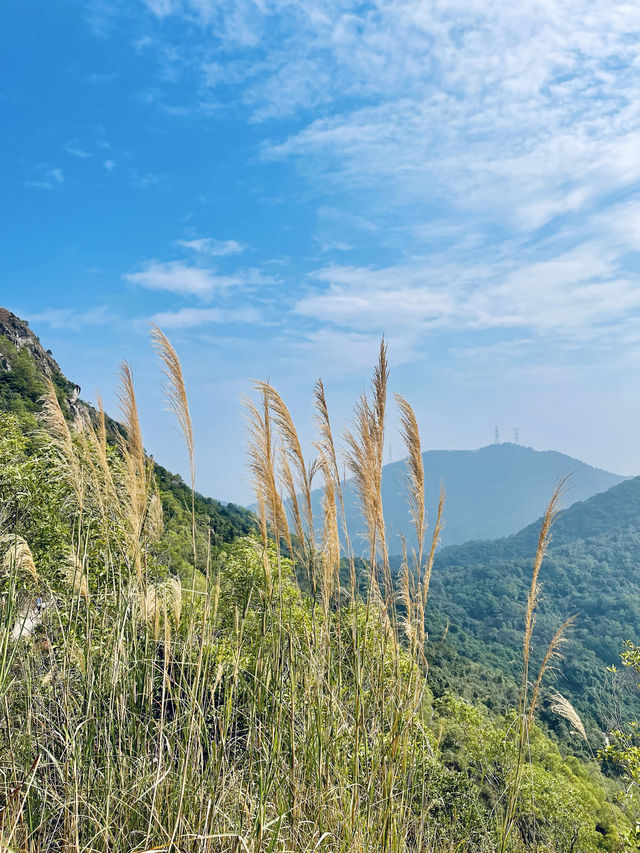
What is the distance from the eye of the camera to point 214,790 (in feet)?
5.49

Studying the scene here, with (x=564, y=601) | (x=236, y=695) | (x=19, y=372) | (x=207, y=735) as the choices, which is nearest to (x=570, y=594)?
(x=564, y=601)

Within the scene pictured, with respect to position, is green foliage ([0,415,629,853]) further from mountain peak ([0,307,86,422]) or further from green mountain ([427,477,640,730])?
mountain peak ([0,307,86,422])

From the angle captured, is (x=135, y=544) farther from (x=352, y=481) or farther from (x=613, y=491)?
(x=613, y=491)

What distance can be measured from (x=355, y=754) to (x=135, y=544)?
3.85ft

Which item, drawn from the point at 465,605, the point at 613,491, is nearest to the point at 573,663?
the point at 465,605

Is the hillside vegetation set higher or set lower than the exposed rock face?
lower

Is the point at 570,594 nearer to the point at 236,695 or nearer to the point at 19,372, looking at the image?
the point at 19,372

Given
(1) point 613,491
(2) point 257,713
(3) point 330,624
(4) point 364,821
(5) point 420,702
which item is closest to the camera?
(4) point 364,821

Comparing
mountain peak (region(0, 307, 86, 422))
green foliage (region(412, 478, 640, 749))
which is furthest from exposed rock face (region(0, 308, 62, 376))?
green foliage (region(412, 478, 640, 749))

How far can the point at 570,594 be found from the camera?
214 ft

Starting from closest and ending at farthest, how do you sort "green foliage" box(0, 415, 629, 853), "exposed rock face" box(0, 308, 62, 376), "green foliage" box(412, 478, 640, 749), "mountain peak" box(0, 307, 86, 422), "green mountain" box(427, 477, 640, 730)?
"green foliage" box(0, 415, 629, 853) < "mountain peak" box(0, 307, 86, 422) < "green foliage" box(412, 478, 640, 749) < "green mountain" box(427, 477, 640, 730) < "exposed rock face" box(0, 308, 62, 376)

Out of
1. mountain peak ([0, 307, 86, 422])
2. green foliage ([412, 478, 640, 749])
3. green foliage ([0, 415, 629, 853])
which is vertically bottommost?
green foliage ([412, 478, 640, 749])

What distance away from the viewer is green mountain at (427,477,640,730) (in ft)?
118

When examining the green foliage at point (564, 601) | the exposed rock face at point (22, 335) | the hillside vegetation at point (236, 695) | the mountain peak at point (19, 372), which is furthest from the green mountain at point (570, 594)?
the exposed rock face at point (22, 335)
